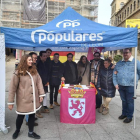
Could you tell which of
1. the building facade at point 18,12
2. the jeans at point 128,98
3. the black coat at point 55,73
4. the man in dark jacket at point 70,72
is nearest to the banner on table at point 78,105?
the jeans at point 128,98

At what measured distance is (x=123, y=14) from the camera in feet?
146

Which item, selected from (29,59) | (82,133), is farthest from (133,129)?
(29,59)

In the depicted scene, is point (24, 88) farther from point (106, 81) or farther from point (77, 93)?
point (106, 81)

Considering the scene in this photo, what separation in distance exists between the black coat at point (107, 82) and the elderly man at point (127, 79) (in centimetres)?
19

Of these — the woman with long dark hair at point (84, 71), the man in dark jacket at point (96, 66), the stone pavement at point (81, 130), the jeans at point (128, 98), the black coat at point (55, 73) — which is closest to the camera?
the stone pavement at point (81, 130)

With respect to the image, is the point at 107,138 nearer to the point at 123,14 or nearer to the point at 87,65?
the point at 87,65

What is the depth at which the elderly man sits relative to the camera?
3.62 meters

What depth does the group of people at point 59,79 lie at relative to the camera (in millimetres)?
2777

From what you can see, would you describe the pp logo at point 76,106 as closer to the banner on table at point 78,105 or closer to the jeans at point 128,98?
the banner on table at point 78,105

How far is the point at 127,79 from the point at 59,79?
191 cm

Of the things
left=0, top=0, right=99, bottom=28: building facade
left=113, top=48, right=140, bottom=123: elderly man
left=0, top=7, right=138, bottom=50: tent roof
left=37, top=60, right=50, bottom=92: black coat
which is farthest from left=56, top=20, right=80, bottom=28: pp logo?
left=0, top=0, right=99, bottom=28: building facade

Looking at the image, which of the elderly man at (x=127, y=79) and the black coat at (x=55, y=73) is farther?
the black coat at (x=55, y=73)

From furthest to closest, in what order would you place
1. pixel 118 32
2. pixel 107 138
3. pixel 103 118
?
pixel 103 118, pixel 118 32, pixel 107 138

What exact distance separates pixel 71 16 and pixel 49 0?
33213 mm
